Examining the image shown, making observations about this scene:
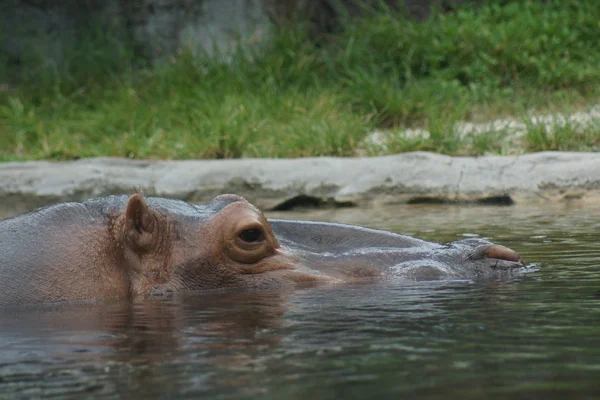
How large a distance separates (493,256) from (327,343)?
1.28 metres

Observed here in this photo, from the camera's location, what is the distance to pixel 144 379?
90.8 inches

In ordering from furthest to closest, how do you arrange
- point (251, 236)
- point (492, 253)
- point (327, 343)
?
1. point (492, 253)
2. point (251, 236)
3. point (327, 343)

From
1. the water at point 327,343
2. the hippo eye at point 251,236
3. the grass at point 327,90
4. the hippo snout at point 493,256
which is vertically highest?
the grass at point 327,90

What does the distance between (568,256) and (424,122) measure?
5.39 m

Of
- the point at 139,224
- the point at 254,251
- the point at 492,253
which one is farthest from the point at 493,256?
the point at 139,224

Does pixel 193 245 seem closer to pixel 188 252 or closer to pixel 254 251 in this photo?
pixel 188 252

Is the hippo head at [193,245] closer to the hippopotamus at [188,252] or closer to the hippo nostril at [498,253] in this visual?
the hippopotamus at [188,252]

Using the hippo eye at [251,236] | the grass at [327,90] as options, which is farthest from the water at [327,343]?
the grass at [327,90]

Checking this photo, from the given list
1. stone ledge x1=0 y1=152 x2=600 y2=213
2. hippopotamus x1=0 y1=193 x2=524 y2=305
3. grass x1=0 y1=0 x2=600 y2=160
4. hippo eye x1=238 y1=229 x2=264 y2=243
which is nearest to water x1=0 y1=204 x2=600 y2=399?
hippopotamus x1=0 y1=193 x2=524 y2=305

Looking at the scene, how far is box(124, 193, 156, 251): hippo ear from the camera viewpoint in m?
3.34

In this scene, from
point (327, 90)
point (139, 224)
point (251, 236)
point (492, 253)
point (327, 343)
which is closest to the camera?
point (327, 343)

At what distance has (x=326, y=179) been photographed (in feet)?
25.7

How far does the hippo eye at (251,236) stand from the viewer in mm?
3479

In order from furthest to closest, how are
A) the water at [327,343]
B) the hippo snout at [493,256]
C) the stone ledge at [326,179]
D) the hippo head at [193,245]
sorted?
the stone ledge at [326,179] → the hippo snout at [493,256] → the hippo head at [193,245] → the water at [327,343]
